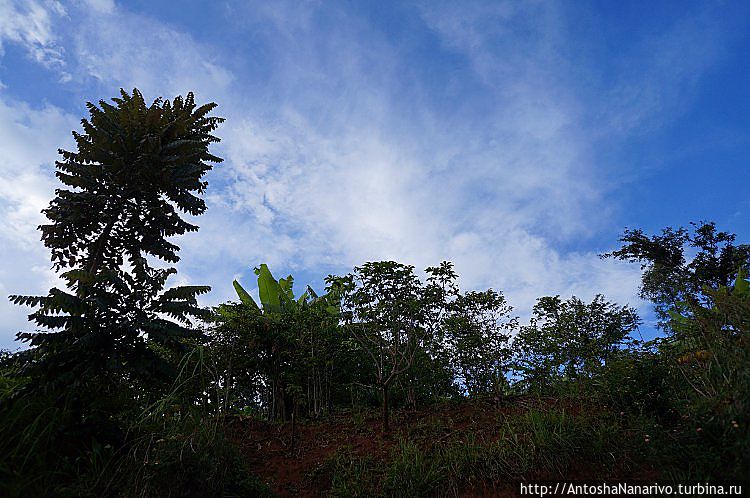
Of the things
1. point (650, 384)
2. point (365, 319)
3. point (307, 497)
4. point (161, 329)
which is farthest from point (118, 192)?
point (650, 384)

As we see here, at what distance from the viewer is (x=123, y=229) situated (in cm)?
674

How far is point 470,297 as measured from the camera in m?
7.46

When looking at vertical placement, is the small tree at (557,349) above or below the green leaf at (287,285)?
below

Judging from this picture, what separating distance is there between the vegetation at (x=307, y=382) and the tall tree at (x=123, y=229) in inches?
1.0

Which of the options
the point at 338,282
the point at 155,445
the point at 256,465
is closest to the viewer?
the point at 155,445

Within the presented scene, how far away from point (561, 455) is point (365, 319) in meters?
3.44

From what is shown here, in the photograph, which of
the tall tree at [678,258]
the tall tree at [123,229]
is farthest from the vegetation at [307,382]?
the tall tree at [678,258]

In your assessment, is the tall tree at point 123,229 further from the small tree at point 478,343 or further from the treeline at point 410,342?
the small tree at point 478,343

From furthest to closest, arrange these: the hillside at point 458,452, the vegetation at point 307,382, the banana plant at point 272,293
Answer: the banana plant at point 272,293
the hillside at point 458,452
the vegetation at point 307,382

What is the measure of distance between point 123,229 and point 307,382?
14.0ft

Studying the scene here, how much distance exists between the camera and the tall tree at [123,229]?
4684mm

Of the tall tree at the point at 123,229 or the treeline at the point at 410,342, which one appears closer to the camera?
the tall tree at the point at 123,229

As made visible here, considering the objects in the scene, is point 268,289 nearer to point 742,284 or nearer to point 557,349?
point 557,349

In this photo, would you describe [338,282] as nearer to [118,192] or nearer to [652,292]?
[118,192]
